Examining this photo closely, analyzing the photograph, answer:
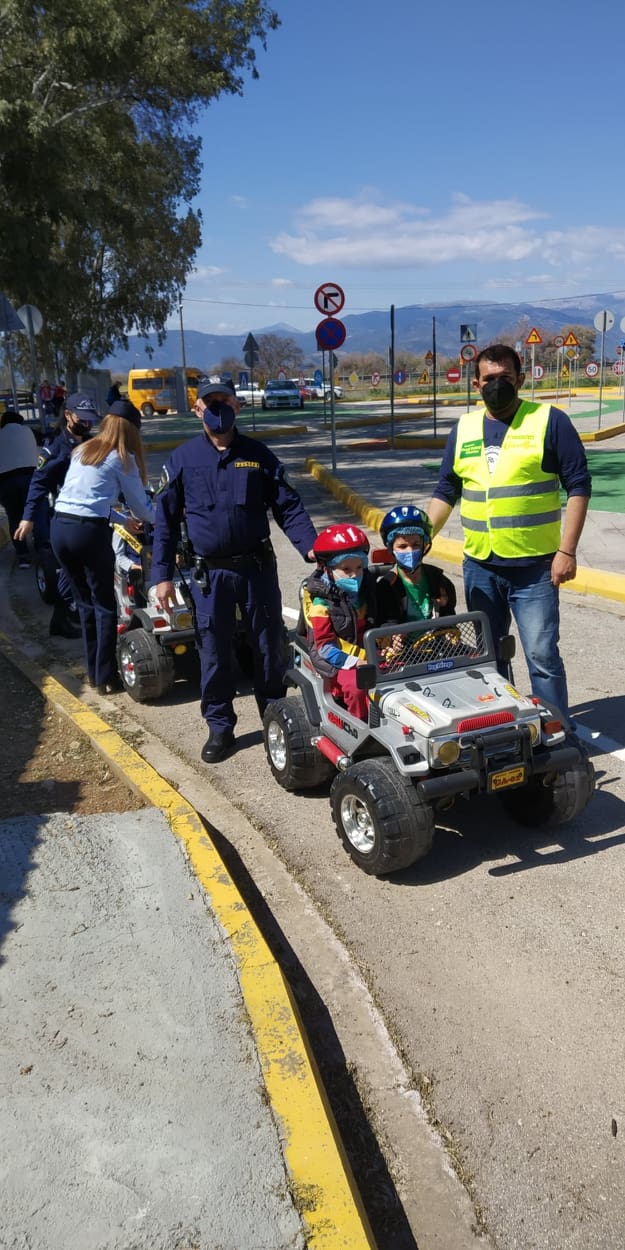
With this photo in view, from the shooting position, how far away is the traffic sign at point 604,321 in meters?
23.1

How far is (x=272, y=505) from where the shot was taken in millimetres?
5418

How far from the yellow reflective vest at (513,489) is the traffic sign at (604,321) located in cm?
2034

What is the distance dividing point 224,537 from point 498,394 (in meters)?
1.62

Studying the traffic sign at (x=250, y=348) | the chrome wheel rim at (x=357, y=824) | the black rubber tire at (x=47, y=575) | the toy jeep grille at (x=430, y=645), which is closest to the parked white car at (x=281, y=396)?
the traffic sign at (x=250, y=348)

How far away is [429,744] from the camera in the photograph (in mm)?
3965

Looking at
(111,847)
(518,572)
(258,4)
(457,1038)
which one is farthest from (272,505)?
(258,4)

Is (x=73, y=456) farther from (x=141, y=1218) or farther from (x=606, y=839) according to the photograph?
(x=141, y=1218)

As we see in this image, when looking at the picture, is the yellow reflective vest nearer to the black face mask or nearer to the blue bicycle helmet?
the black face mask

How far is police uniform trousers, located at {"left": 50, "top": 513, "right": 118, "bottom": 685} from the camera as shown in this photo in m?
6.33

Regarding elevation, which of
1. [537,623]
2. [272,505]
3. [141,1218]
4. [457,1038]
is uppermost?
[272,505]

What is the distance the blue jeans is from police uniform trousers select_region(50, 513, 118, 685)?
267cm

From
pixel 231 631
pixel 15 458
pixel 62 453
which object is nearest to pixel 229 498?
pixel 231 631

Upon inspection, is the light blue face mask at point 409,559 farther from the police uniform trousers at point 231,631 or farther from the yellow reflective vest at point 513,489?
the police uniform trousers at point 231,631

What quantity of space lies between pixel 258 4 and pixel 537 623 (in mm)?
28458
